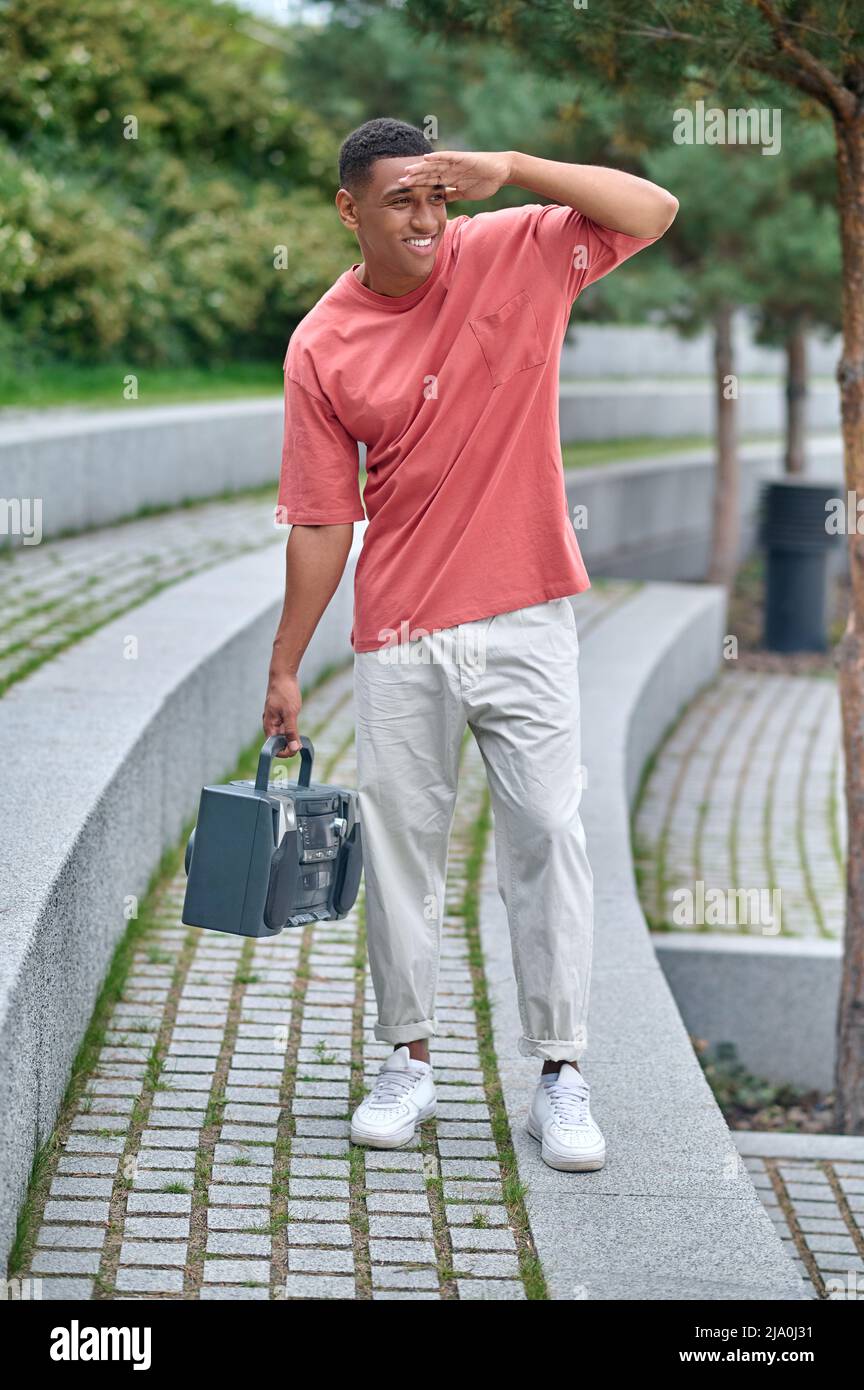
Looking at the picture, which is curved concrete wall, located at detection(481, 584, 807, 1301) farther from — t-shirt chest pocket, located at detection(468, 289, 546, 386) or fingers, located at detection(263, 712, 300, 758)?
t-shirt chest pocket, located at detection(468, 289, 546, 386)

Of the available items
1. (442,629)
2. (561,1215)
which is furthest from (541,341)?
(561,1215)

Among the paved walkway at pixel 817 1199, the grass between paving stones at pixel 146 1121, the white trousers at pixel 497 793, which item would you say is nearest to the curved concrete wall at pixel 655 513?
the grass between paving stones at pixel 146 1121

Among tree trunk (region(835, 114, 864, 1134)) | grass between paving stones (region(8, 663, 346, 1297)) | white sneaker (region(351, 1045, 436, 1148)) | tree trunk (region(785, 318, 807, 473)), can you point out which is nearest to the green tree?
tree trunk (region(835, 114, 864, 1134))

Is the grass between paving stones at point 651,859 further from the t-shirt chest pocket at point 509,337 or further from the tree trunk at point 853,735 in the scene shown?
the t-shirt chest pocket at point 509,337

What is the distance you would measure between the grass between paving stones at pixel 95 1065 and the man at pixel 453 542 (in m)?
0.53

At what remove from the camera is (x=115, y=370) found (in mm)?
13336

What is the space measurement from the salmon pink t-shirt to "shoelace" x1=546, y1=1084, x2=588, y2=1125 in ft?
3.28

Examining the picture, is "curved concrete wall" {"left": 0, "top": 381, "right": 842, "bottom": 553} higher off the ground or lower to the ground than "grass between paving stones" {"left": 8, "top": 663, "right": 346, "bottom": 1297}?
higher

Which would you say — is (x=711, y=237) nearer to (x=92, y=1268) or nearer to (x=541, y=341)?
(x=541, y=341)

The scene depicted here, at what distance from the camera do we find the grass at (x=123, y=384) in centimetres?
1155

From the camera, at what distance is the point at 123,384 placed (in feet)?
42.8

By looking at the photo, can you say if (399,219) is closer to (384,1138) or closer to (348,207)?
(348,207)

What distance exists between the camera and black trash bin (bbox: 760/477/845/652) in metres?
13.6
